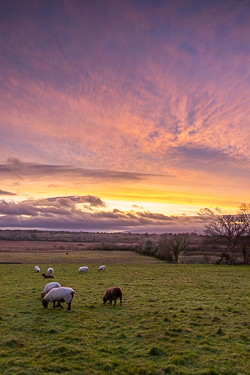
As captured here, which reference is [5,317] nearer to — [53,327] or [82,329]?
[53,327]

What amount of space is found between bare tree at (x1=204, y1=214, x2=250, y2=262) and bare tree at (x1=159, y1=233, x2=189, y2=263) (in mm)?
6746

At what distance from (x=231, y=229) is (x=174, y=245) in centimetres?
1398

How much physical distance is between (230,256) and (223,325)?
153 ft

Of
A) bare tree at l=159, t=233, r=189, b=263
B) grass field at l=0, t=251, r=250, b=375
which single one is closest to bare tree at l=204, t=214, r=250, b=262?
bare tree at l=159, t=233, r=189, b=263

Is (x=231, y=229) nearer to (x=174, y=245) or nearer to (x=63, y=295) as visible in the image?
(x=174, y=245)

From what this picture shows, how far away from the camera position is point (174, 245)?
6094 centimetres

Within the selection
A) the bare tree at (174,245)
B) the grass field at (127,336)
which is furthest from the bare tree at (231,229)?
the grass field at (127,336)

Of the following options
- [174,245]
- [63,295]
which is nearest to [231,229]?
[174,245]

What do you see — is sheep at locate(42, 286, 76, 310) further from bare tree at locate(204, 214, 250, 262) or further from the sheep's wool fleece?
bare tree at locate(204, 214, 250, 262)

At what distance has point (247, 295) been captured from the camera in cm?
2056

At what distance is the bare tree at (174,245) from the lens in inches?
2329

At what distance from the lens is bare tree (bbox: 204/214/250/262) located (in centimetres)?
5359

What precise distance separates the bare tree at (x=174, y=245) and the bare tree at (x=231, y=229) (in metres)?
6.75

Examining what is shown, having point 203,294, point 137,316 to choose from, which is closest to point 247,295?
point 203,294
